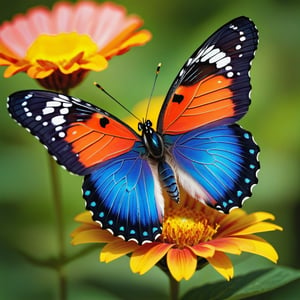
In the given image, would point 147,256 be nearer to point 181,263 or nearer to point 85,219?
point 181,263

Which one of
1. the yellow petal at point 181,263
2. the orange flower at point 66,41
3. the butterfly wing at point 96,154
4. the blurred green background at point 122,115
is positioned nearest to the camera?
the yellow petal at point 181,263

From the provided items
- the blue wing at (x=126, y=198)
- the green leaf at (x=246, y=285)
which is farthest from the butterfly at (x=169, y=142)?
the green leaf at (x=246, y=285)

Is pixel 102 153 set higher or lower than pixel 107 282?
higher

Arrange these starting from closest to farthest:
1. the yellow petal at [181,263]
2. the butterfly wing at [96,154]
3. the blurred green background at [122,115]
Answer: the yellow petal at [181,263], the butterfly wing at [96,154], the blurred green background at [122,115]

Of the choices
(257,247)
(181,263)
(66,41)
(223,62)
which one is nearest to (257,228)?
(257,247)

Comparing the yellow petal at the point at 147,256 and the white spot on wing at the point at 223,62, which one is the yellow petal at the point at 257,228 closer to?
the yellow petal at the point at 147,256

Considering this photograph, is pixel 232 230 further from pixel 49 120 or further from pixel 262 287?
pixel 49 120

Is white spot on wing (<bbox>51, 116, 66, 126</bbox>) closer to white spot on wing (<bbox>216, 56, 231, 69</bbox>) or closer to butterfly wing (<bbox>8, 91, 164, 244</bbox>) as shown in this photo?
butterfly wing (<bbox>8, 91, 164, 244</bbox>)

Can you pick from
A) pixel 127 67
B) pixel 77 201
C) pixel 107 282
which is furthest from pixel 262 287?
pixel 127 67
